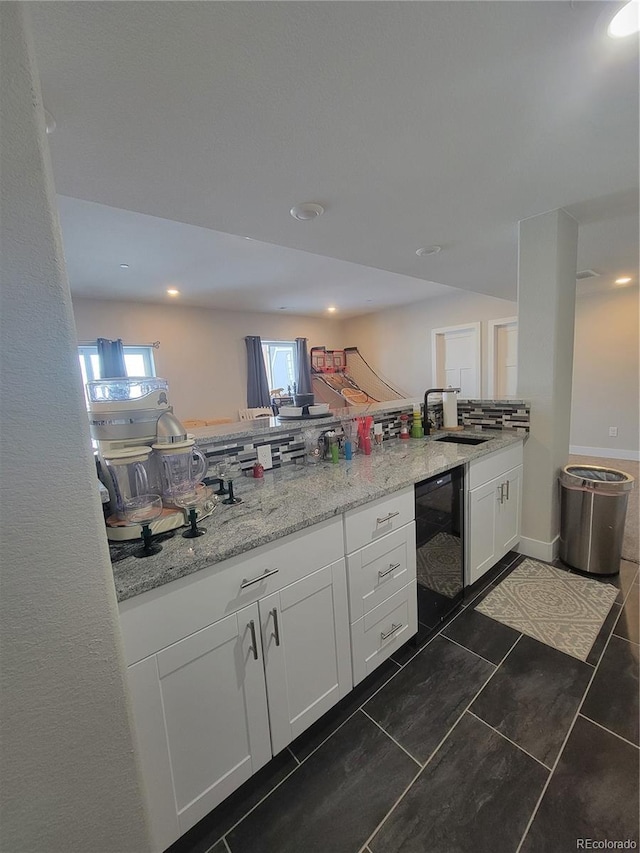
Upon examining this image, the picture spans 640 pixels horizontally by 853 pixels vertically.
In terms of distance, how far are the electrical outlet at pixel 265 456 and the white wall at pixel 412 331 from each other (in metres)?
4.68

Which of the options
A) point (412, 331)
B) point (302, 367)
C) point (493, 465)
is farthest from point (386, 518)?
point (302, 367)

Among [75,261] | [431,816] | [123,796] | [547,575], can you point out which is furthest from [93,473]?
[75,261]

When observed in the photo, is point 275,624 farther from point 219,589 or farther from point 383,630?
point 383,630

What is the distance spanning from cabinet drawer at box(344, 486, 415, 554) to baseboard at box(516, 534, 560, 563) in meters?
1.43

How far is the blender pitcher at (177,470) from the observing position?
119cm

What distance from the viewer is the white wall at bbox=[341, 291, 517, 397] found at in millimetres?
5328

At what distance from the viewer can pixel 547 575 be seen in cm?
219

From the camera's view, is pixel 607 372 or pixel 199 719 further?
pixel 607 372

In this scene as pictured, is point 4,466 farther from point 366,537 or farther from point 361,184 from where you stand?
point 361,184

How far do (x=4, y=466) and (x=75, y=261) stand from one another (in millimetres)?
3475

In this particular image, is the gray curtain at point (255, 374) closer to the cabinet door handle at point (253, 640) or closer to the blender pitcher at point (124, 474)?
the blender pitcher at point (124, 474)

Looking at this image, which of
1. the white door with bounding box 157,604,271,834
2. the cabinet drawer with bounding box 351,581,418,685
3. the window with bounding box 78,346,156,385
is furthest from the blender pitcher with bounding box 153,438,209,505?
the window with bounding box 78,346,156,385

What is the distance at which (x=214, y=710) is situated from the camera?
3.18ft

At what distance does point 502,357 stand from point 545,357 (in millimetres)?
3478
